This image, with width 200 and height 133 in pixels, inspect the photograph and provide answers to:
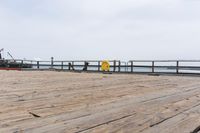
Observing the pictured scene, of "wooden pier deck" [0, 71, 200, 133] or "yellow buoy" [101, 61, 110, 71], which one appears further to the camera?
"yellow buoy" [101, 61, 110, 71]

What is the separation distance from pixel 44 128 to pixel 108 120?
72 cm

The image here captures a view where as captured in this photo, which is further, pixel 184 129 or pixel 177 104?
pixel 177 104

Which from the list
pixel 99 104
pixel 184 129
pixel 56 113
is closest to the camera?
pixel 184 129

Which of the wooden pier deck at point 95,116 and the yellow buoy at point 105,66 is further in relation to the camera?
the yellow buoy at point 105,66

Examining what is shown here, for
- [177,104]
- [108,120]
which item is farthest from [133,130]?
[177,104]

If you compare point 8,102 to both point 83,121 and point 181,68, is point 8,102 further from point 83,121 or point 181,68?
point 181,68

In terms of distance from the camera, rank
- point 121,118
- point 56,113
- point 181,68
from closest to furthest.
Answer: point 121,118 → point 56,113 → point 181,68

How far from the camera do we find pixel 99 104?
13.4 ft

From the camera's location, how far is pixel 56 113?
3357 mm

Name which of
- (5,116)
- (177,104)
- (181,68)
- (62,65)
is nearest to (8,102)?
(5,116)

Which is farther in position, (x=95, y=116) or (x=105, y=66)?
→ (x=105, y=66)

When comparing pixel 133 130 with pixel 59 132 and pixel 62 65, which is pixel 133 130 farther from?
pixel 62 65

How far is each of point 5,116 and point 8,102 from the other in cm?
101

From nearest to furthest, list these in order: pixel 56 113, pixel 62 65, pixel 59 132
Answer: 1. pixel 59 132
2. pixel 56 113
3. pixel 62 65
